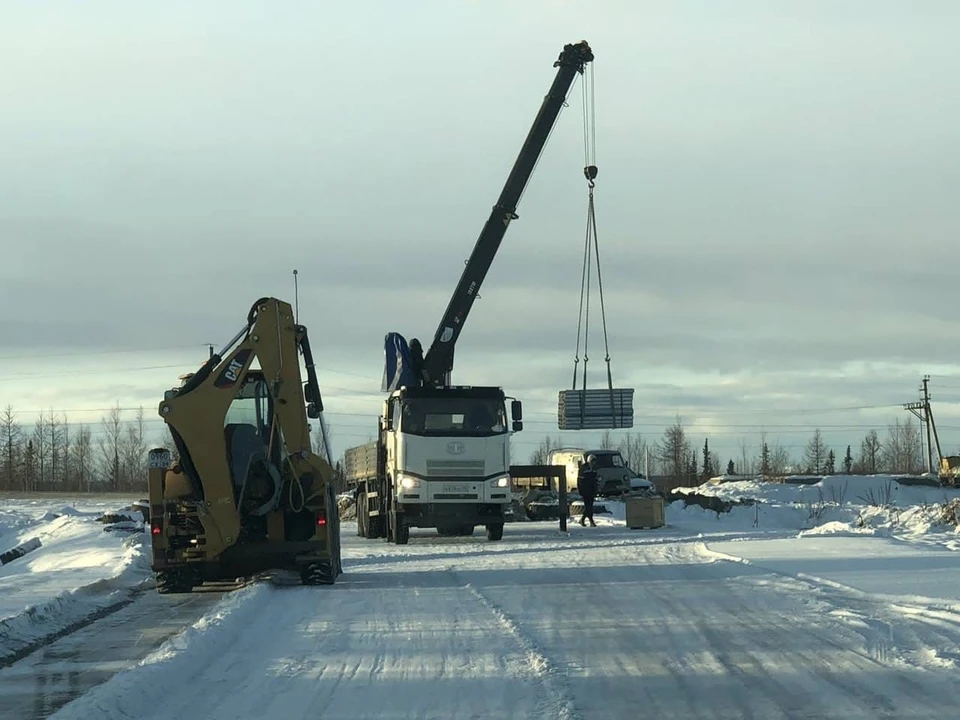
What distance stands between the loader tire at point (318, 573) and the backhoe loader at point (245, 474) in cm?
1

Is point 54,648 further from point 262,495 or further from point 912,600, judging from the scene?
point 912,600

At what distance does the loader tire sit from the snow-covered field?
0.34 m

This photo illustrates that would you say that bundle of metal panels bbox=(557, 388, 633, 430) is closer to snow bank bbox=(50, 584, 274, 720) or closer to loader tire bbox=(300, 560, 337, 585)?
loader tire bbox=(300, 560, 337, 585)

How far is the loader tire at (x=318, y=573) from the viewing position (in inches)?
687

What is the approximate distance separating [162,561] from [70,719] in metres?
8.94

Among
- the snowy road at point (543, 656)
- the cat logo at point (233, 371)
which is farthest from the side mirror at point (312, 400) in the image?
the snowy road at point (543, 656)

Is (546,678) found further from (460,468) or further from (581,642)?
(460,468)

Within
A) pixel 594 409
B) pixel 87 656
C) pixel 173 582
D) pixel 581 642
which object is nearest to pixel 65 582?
pixel 173 582

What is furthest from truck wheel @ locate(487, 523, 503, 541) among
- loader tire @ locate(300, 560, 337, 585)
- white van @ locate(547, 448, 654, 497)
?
white van @ locate(547, 448, 654, 497)

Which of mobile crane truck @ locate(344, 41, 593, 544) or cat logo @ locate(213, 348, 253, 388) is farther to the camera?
mobile crane truck @ locate(344, 41, 593, 544)

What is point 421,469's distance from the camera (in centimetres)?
2733

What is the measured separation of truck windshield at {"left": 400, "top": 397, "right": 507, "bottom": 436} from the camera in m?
27.4

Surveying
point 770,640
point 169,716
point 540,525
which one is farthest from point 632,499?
point 169,716

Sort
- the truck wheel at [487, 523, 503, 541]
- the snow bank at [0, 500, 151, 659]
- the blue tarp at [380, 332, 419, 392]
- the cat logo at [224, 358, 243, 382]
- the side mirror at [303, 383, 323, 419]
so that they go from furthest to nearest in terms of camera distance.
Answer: the blue tarp at [380, 332, 419, 392]
the truck wheel at [487, 523, 503, 541]
the side mirror at [303, 383, 323, 419]
the cat logo at [224, 358, 243, 382]
the snow bank at [0, 500, 151, 659]
